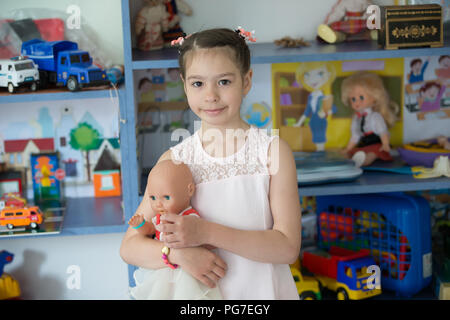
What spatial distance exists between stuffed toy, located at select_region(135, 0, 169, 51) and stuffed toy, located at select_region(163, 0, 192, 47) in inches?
1.0

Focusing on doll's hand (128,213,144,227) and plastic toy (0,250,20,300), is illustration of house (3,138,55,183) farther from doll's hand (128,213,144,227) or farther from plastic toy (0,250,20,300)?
doll's hand (128,213,144,227)

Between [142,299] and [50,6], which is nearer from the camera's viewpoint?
[142,299]

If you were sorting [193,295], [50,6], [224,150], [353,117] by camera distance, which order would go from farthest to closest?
[353,117], [50,6], [224,150], [193,295]

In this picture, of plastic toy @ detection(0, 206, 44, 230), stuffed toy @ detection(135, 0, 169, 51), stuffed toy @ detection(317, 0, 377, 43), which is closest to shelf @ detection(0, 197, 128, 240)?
plastic toy @ detection(0, 206, 44, 230)

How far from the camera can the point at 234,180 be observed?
114 cm

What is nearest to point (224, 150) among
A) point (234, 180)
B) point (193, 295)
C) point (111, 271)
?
point (234, 180)

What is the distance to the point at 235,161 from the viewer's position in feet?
3.81

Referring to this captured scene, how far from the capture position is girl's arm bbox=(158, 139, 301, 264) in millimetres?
1042

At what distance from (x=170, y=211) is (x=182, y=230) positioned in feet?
0.19

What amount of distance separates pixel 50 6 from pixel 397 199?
1.26 m

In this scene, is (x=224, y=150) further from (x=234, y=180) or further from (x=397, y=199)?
(x=397, y=199)

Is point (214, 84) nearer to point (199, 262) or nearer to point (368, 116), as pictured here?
point (199, 262)

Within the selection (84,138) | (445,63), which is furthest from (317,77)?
(84,138)

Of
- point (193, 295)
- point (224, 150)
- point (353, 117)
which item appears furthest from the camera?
point (353, 117)
